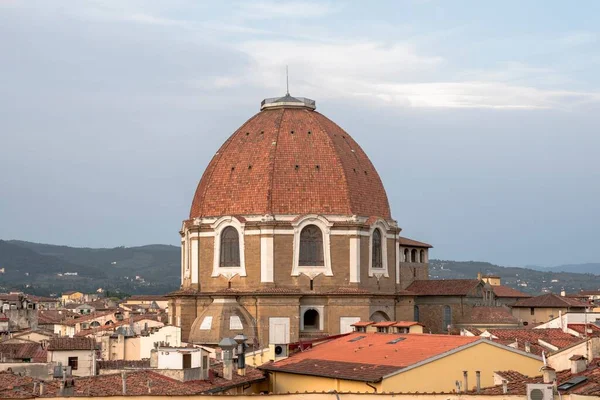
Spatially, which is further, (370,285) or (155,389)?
(370,285)

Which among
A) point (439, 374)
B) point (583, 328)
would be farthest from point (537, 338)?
point (439, 374)

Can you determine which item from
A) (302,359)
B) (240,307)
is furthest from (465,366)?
(240,307)

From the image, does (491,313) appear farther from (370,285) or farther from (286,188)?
(286,188)

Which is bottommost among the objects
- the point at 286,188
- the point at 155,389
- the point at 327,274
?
the point at 155,389

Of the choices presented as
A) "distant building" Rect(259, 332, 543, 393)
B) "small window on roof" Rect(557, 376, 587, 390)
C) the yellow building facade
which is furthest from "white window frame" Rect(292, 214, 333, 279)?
"small window on roof" Rect(557, 376, 587, 390)

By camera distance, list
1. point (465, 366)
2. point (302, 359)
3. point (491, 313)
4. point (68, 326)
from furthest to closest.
Result: point (68, 326) < point (491, 313) < point (302, 359) < point (465, 366)

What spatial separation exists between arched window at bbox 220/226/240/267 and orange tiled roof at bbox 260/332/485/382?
1735cm

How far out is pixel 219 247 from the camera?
61.0 metres

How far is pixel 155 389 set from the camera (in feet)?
99.0

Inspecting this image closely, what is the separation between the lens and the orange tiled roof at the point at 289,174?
60.6 meters

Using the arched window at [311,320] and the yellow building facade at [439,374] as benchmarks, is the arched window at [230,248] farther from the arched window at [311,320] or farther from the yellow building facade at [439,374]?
the yellow building facade at [439,374]

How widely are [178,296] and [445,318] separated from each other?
14.8 meters

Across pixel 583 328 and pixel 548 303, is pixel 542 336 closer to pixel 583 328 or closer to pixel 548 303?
pixel 583 328

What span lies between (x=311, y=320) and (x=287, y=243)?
403 cm
